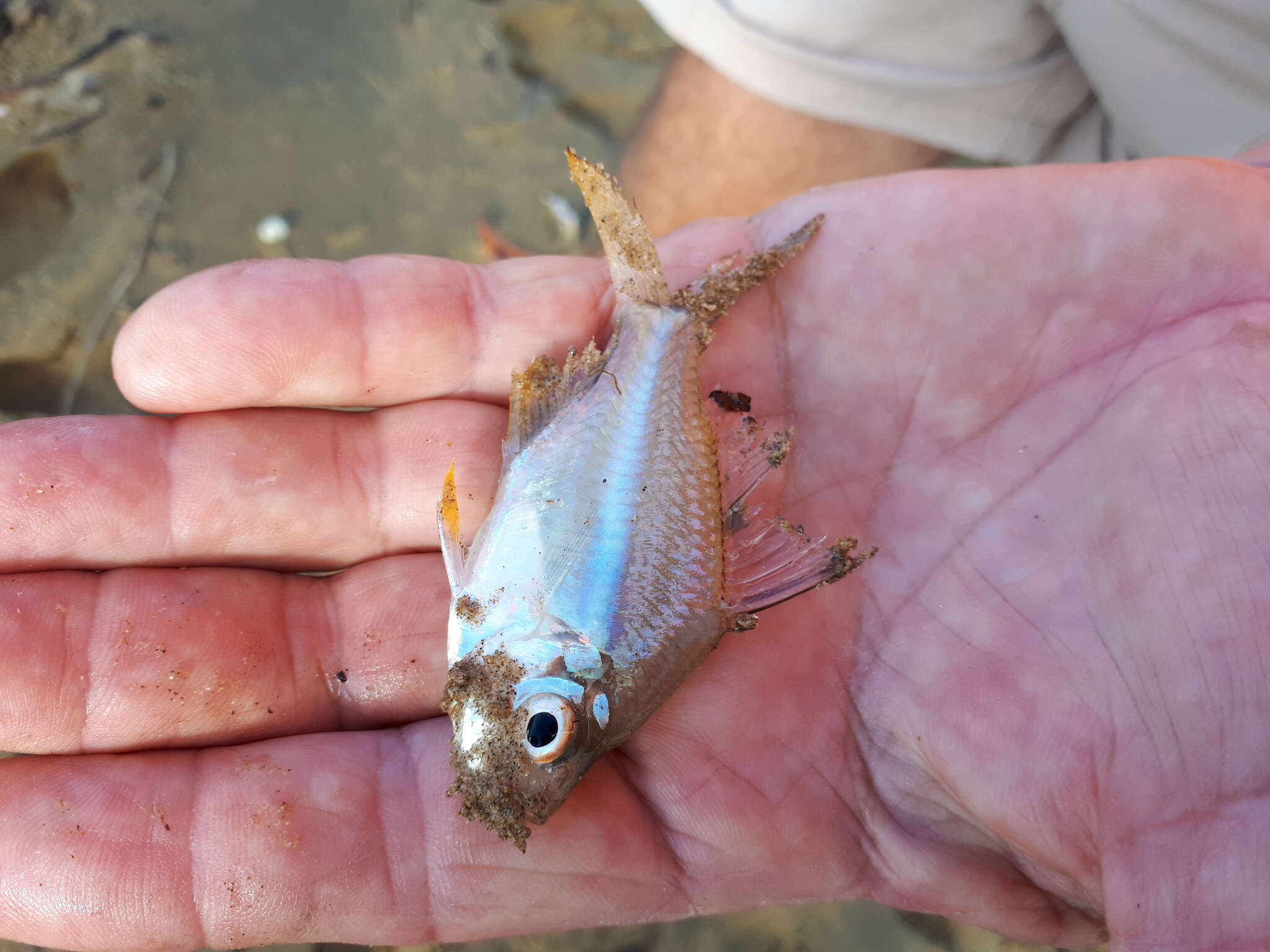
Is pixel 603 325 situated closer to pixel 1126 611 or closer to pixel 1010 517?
pixel 1010 517

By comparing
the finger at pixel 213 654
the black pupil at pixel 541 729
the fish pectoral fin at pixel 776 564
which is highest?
the fish pectoral fin at pixel 776 564

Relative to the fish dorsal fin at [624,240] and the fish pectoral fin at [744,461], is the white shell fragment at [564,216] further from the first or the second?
the fish pectoral fin at [744,461]

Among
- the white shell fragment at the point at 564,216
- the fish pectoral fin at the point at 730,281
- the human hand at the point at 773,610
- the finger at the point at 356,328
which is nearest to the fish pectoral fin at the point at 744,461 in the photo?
the human hand at the point at 773,610

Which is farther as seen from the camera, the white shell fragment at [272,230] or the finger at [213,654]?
the white shell fragment at [272,230]

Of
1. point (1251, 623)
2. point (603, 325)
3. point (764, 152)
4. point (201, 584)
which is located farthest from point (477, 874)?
point (764, 152)

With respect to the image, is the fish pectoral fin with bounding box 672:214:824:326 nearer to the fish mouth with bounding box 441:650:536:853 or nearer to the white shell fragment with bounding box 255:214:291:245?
the fish mouth with bounding box 441:650:536:853

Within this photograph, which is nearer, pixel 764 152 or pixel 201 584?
pixel 201 584

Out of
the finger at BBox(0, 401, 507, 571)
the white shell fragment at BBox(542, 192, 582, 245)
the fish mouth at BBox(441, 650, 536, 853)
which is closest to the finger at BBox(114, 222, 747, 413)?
the finger at BBox(0, 401, 507, 571)
